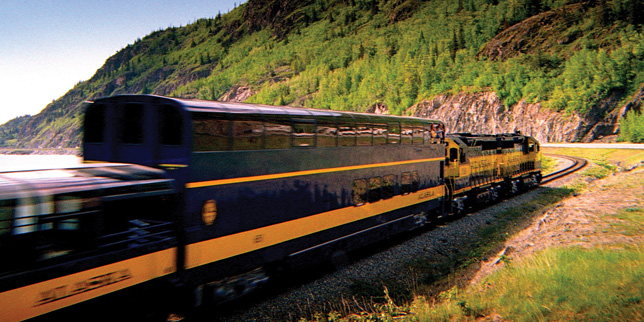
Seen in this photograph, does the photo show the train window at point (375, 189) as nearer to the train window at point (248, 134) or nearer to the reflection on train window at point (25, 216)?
the train window at point (248, 134)

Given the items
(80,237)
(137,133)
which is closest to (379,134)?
(137,133)

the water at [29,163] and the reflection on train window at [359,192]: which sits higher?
the water at [29,163]

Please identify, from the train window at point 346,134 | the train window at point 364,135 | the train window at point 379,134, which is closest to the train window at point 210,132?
the train window at point 346,134

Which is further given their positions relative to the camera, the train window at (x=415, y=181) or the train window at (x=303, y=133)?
the train window at (x=415, y=181)

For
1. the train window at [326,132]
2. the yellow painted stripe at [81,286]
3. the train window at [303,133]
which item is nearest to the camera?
the yellow painted stripe at [81,286]

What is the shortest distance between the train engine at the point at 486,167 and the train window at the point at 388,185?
5.27m

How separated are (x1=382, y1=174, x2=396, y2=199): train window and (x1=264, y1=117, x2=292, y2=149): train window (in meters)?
4.78

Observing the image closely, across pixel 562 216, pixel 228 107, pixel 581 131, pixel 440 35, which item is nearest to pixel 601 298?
pixel 228 107

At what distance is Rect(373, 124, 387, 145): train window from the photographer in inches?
487

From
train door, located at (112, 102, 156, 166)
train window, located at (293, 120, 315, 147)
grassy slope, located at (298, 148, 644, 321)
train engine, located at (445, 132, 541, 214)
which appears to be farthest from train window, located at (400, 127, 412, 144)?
train door, located at (112, 102, 156, 166)

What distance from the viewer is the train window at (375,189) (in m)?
12.3

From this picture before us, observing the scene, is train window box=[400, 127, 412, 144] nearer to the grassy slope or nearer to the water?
the grassy slope

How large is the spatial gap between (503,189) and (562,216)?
8197 mm

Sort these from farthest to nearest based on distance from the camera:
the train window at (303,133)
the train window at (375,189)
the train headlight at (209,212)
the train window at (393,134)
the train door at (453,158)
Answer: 1. the train door at (453,158)
2. the train window at (393,134)
3. the train window at (375,189)
4. the train window at (303,133)
5. the train headlight at (209,212)
